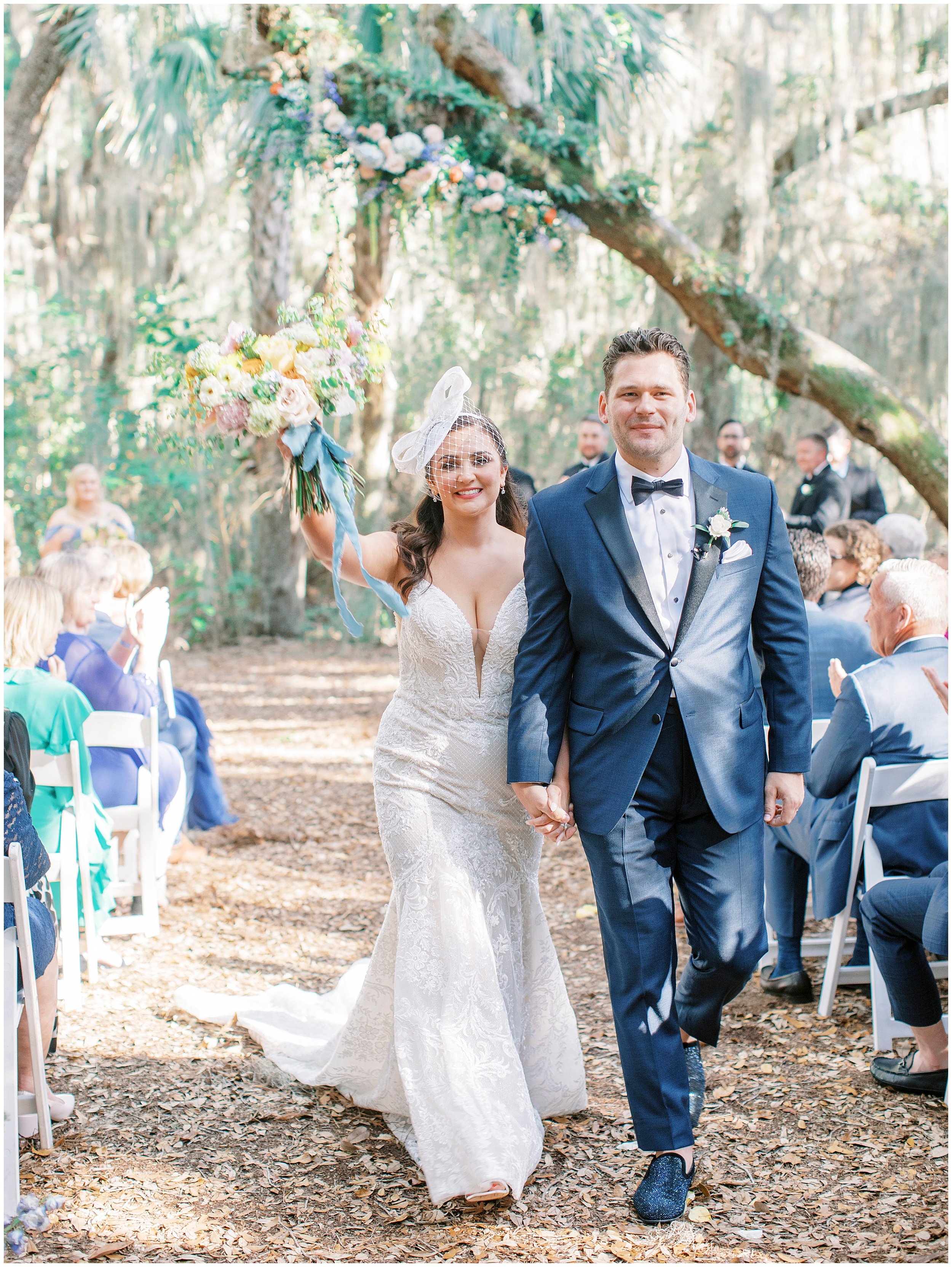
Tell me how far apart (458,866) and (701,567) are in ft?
3.37

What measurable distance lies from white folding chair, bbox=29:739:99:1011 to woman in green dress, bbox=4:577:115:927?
28 millimetres

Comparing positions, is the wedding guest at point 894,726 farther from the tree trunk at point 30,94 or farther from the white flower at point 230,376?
the tree trunk at point 30,94

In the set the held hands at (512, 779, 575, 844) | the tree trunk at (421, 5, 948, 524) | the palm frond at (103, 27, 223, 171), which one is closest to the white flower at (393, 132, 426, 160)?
the tree trunk at (421, 5, 948, 524)

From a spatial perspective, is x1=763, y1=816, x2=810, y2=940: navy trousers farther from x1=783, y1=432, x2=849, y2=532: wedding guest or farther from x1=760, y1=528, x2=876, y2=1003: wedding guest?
x1=783, y1=432, x2=849, y2=532: wedding guest

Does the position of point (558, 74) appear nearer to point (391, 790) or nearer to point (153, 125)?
point (153, 125)

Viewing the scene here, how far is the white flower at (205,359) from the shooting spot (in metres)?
2.93

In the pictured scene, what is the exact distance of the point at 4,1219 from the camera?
2645 millimetres

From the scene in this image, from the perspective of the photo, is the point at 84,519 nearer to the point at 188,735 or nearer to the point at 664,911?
the point at 188,735

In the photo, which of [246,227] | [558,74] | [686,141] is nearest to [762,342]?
[558,74]

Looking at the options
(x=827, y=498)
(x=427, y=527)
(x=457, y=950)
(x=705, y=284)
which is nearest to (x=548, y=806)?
(x=457, y=950)

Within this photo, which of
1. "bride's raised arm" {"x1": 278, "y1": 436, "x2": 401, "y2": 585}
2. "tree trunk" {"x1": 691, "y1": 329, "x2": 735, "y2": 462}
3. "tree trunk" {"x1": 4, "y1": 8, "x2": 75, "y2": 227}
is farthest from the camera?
"tree trunk" {"x1": 691, "y1": 329, "x2": 735, "y2": 462}

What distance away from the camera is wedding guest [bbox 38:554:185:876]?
4.59 metres

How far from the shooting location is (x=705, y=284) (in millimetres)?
7891

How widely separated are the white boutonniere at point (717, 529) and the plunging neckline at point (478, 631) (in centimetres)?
54
